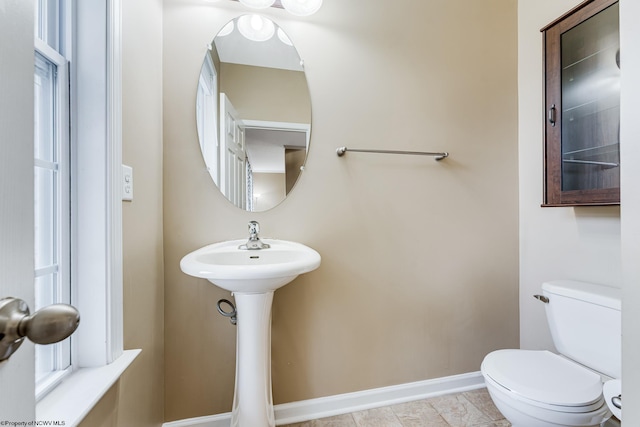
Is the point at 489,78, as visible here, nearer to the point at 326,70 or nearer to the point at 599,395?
the point at 326,70

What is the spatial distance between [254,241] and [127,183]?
0.54m

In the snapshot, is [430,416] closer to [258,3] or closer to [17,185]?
[17,185]

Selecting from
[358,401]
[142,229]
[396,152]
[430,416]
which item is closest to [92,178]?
[142,229]

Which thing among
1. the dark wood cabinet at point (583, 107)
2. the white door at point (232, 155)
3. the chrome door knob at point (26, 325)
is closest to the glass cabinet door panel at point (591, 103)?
the dark wood cabinet at point (583, 107)

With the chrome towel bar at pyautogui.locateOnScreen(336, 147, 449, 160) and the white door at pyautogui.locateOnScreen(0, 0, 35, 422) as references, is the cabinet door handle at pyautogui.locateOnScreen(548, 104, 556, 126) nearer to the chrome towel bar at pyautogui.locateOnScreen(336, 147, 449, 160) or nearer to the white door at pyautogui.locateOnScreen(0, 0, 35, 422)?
the chrome towel bar at pyautogui.locateOnScreen(336, 147, 449, 160)

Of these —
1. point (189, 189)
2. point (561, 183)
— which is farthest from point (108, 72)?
point (561, 183)

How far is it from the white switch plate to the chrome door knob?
27.8 inches

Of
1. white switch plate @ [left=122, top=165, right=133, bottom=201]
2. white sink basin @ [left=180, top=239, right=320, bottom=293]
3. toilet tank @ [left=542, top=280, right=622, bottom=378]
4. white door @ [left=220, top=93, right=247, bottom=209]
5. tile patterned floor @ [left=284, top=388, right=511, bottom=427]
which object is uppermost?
white door @ [left=220, top=93, right=247, bottom=209]

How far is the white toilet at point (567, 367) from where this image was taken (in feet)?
3.29

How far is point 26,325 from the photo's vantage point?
0.32m

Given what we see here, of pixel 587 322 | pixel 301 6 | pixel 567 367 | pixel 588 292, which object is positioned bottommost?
pixel 567 367

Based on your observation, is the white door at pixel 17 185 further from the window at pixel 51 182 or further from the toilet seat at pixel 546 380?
the toilet seat at pixel 546 380

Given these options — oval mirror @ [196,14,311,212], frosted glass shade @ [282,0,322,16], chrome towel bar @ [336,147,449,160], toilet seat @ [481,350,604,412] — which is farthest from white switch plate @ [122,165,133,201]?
toilet seat @ [481,350,604,412]

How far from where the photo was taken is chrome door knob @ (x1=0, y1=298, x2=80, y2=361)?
0.31 metres
